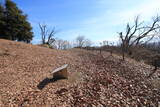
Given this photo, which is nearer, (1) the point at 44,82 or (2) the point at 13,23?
(1) the point at 44,82

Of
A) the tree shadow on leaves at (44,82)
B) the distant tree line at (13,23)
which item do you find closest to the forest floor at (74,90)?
the tree shadow on leaves at (44,82)

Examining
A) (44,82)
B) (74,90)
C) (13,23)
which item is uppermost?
(13,23)

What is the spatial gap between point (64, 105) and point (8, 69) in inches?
134

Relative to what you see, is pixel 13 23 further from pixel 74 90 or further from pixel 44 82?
pixel 74 90

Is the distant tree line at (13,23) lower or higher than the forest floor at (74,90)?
higher

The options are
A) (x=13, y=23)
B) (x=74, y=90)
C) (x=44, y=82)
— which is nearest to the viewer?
(x=74, y=90)

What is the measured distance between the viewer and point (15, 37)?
1686cm

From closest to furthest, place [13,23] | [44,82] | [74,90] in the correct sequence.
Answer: [74,90] < [44,82] < [13,23]

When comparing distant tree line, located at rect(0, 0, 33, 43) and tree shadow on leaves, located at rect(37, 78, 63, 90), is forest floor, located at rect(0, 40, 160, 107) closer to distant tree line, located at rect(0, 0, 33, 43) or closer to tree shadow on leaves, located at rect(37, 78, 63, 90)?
tree shadow on leaves, located at rect(37, 78, 63, 90)

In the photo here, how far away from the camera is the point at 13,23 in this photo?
1609 cm

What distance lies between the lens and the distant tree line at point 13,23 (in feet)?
51.2

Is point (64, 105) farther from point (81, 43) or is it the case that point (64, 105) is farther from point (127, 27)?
point (81, 43)

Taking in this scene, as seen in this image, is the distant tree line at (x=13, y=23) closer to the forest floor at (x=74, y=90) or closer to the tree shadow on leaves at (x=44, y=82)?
the forest floor at (x=74, y=90)

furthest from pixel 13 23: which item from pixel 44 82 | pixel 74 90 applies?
pixel 74 90
